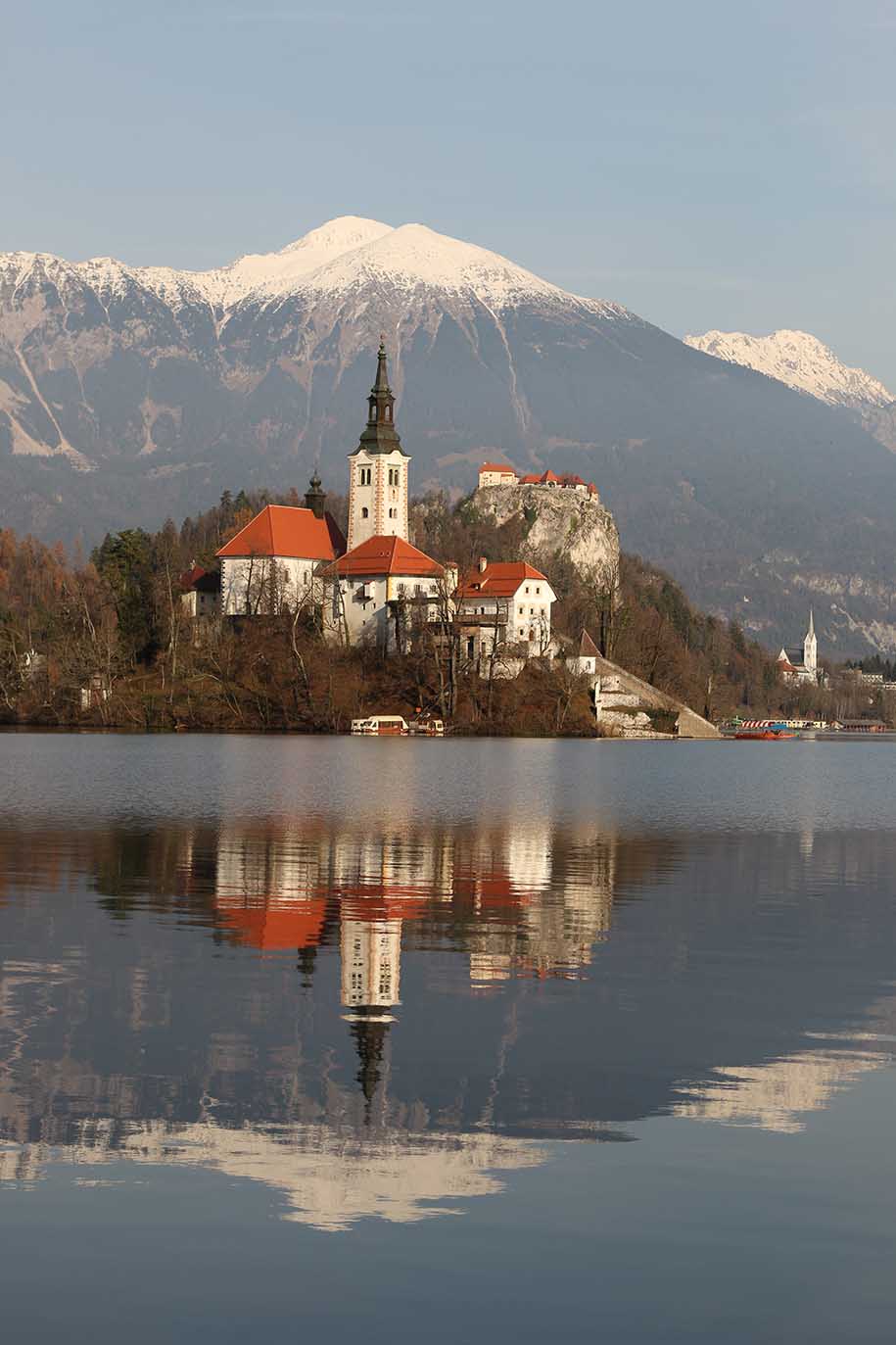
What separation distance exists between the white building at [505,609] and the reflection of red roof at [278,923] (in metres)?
121

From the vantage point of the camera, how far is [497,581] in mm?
163250

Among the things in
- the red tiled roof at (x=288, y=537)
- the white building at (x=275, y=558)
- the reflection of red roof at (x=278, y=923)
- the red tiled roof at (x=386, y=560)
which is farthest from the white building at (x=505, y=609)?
the reflection of red roof at (x=278, y=923)

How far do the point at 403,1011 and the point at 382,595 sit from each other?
141 m

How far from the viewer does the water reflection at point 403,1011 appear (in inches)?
629

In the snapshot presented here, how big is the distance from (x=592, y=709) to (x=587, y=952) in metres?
131

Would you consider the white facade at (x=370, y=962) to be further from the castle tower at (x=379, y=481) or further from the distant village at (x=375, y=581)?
the castle tower at (x=379, y=481)

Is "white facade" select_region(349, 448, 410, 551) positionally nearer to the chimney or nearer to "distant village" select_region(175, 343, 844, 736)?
"distant village" select_region(175, 343, 844, 736)

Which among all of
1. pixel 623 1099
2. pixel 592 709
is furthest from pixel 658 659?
pixel 623 1099

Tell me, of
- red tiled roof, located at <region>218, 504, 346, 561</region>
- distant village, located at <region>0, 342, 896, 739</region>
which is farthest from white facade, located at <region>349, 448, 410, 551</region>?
red tiled roof, located at <region>218, 504, 346, 561</region>

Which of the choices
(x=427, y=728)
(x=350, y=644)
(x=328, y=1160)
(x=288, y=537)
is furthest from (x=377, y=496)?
(x=328, y=1160)

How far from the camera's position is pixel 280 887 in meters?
34.4

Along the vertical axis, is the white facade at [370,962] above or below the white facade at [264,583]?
below

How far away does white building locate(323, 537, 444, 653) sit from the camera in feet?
518

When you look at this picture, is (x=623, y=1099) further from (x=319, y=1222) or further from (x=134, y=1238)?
(x=134, y=1238)
